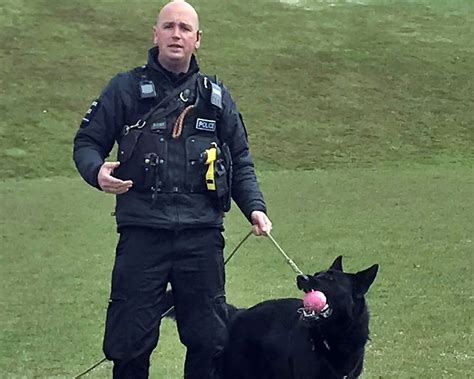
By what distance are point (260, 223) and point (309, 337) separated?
2.15 feet

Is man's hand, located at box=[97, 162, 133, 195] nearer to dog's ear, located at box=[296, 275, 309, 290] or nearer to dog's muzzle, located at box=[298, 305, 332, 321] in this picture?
dog's ear, located at box=[296, 275, 309, 290]

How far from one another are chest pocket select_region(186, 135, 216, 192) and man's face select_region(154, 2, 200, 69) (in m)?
0.38

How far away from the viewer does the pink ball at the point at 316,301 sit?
→ 4281 millimetres

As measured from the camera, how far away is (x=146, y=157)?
4.07 m

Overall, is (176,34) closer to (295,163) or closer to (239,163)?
(239,163)

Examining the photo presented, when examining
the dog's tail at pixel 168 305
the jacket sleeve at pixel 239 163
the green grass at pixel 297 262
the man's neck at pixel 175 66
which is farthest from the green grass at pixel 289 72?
the man's neck at pixel 175 66

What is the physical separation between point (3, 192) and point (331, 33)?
1696 centimetres

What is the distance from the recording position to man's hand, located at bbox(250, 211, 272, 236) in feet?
14.0

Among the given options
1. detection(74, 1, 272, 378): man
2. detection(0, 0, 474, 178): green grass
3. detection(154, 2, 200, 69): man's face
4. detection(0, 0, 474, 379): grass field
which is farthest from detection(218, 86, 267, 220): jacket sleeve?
detection(0, 0, 474, 178): green grass

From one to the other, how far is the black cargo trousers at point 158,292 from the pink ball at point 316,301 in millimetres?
419

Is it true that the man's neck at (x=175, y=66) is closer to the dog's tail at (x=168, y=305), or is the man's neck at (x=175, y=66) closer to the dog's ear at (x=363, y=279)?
the dog's tail at (x=168, y=305)

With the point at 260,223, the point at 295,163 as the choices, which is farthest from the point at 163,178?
the point at 295,163

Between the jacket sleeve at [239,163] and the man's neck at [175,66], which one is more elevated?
the man's neck at [175,66]

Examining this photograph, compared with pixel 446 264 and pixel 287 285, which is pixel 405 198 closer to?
pixel 446 264
